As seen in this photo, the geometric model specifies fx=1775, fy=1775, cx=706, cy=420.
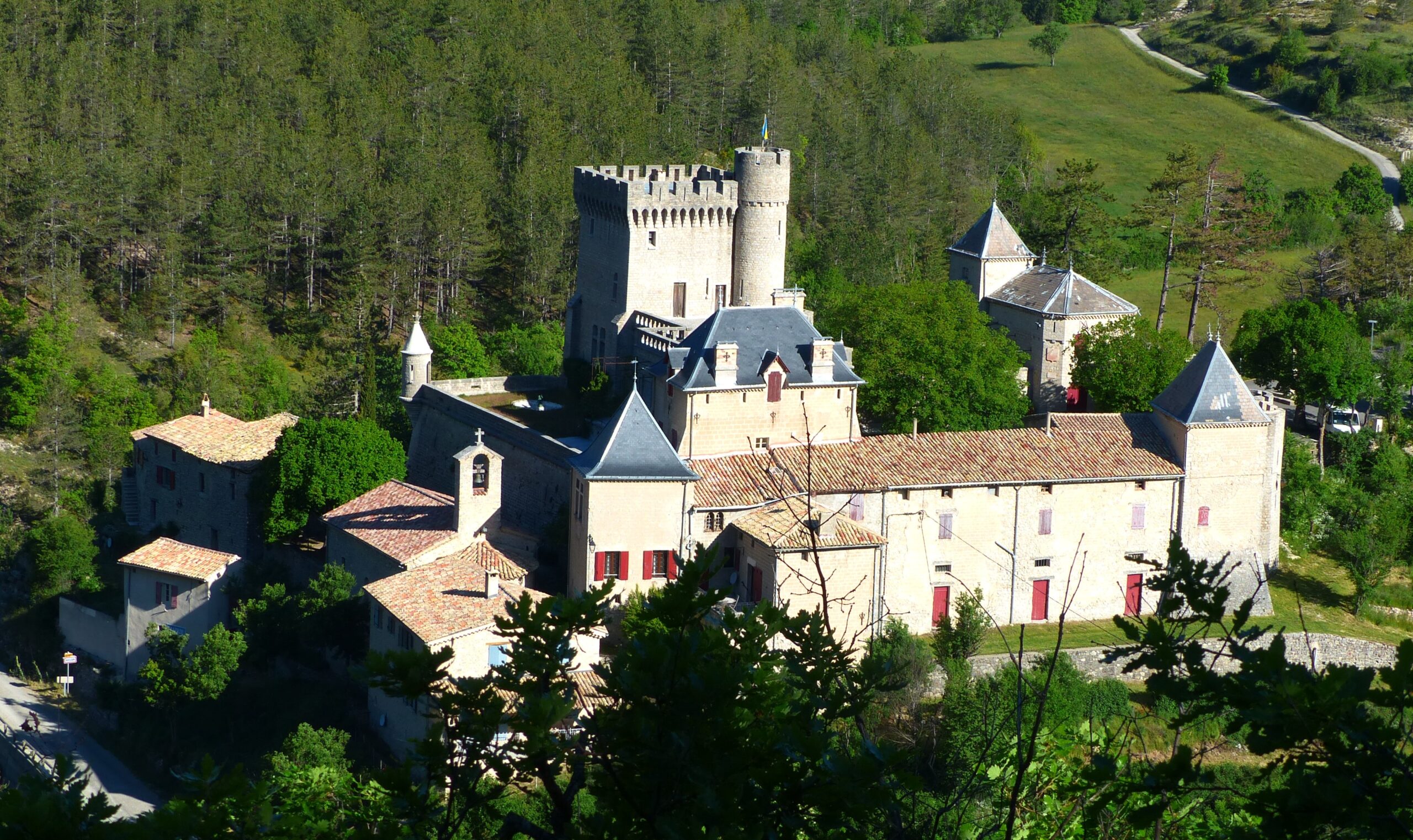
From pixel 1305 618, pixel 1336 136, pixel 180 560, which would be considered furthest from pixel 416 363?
pixel 1336 136

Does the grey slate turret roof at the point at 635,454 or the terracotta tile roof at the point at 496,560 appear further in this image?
the terracotta tile roof at the point at 496,560

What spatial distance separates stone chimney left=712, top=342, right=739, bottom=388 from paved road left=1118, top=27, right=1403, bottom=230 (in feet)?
183

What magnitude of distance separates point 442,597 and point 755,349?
975 centimetres

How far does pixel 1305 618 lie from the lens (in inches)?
Result: 1603

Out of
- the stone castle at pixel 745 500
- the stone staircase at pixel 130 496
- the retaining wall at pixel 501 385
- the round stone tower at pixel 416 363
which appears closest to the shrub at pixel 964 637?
the stone castle at pixel 745 500

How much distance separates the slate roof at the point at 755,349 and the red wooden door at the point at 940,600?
5.41m

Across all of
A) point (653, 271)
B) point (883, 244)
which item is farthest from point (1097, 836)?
point (883, 244)

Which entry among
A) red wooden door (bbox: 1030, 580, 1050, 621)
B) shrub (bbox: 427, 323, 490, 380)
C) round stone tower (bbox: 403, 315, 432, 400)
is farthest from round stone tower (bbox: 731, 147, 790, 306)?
red wooden door (bbox: 1030, 580, 1050, 621)

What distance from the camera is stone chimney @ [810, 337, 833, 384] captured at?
42969 millimetres

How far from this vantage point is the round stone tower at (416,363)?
51.6m

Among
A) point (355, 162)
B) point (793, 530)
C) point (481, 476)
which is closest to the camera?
point (793, 530)

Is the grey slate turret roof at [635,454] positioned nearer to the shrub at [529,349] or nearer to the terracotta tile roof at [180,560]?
the terracotta tile roof at [180,560]

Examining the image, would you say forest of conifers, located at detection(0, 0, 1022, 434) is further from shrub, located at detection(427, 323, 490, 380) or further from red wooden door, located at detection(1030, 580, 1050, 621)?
red wooden door, located at detection(1030, 580, 1050, 621)

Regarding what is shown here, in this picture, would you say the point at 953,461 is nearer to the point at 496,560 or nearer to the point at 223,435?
the point at 496,560
